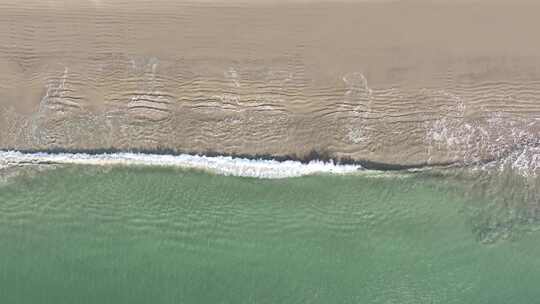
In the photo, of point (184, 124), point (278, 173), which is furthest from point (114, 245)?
point (278, 173)

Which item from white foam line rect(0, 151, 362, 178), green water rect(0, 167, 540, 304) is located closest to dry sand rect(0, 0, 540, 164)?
white foam line rect(0, 151, 362, 178)

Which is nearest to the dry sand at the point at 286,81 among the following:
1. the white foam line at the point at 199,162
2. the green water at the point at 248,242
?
the white foam line at the point at 199,162

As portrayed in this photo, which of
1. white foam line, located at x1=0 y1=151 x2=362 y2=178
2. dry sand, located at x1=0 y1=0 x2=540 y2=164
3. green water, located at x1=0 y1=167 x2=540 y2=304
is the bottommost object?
green water, located at x1=0 y1=167 x2=540 y2=304

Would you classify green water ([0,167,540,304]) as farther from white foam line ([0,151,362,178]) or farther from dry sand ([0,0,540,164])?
dry sand ([0,0,540,164])

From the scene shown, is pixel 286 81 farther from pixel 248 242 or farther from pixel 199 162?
pixel 248 242

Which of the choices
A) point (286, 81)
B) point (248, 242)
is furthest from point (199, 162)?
point (286, 81)

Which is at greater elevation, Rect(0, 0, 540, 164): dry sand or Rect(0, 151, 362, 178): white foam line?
Rect(0, 0, 540, 164): dry sand

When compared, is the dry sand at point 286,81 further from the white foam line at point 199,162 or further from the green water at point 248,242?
the green water at point 248,242
